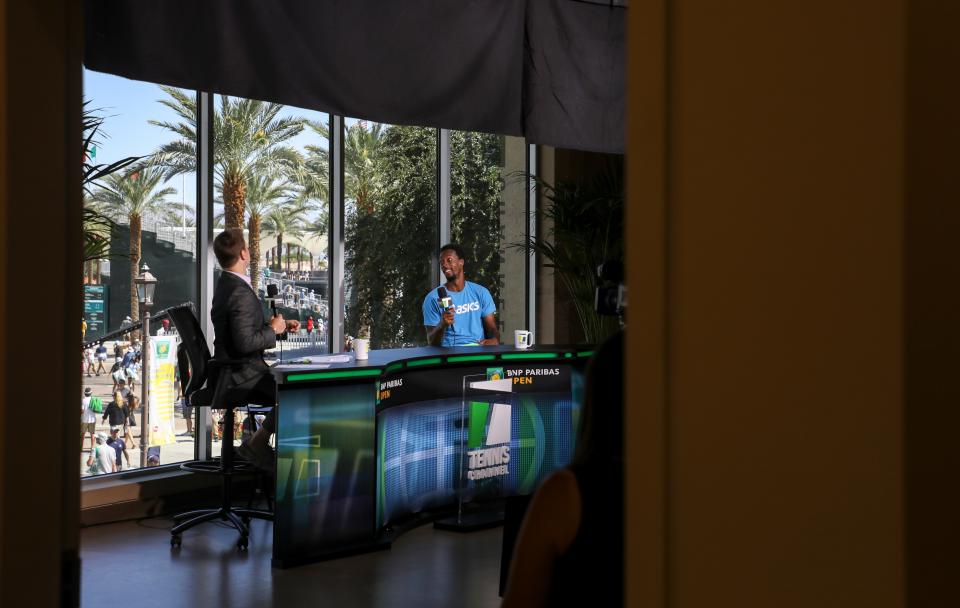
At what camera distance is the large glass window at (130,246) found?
5984 mm

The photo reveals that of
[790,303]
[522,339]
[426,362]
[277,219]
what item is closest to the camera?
[790,303]

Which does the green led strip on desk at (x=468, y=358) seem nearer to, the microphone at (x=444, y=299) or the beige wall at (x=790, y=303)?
the microphone at (x=444, y=299)

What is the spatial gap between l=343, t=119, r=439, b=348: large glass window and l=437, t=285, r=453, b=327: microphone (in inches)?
44.1

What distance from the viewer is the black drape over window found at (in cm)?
342

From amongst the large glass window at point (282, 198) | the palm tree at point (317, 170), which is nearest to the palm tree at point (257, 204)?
the large glass window at point (282, 198)

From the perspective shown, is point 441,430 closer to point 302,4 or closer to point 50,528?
point 302,4

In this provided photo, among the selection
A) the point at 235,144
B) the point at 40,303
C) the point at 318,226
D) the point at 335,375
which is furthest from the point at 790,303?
the point at 318,226

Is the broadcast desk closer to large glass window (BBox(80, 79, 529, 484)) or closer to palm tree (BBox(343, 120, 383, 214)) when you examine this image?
large glass window (BBox(80, 79, 529, 484))

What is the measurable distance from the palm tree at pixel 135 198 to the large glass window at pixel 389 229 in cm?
146

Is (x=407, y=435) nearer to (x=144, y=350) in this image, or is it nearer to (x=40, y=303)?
(x=144, y=350)

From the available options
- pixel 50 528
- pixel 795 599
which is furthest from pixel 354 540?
pixel 795 599

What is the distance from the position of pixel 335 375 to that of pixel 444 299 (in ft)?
4.88

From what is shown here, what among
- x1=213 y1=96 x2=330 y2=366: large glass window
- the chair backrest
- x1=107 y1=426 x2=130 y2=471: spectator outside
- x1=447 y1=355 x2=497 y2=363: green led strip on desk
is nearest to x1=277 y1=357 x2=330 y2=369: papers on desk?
the chair backrest

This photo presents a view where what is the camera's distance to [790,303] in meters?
0.97
